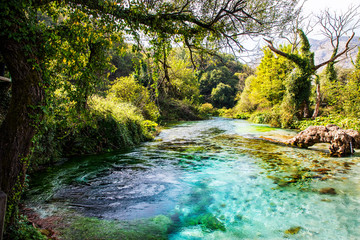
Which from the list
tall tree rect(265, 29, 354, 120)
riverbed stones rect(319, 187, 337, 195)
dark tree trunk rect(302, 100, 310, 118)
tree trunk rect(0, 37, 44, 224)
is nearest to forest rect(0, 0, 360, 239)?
tree trunk rect(0, 37, 44, 224)

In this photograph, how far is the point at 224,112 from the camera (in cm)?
3788

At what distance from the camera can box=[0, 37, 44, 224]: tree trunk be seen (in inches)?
83.0

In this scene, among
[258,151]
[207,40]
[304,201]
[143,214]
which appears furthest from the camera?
[258,151]

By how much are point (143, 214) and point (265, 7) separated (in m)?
4.87

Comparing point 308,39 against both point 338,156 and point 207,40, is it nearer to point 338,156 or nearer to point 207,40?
point 338,156

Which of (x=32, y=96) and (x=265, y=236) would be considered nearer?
(x=32, y=96)

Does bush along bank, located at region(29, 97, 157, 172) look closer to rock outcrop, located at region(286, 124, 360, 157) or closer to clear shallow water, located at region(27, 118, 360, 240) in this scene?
clear shallow water, located at region(27, 118, 360, 240)

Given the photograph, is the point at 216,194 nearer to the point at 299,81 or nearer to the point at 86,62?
the point at 86,62

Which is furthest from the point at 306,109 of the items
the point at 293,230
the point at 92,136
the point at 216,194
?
the point at 92,136

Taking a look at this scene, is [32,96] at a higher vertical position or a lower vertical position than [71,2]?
lower

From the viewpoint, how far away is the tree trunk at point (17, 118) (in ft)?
6.91

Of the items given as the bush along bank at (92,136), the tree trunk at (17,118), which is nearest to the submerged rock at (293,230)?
the tree trunk at (17,118)

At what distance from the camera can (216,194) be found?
4.30m

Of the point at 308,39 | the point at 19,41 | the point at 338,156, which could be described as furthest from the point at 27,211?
the point at 308,39
